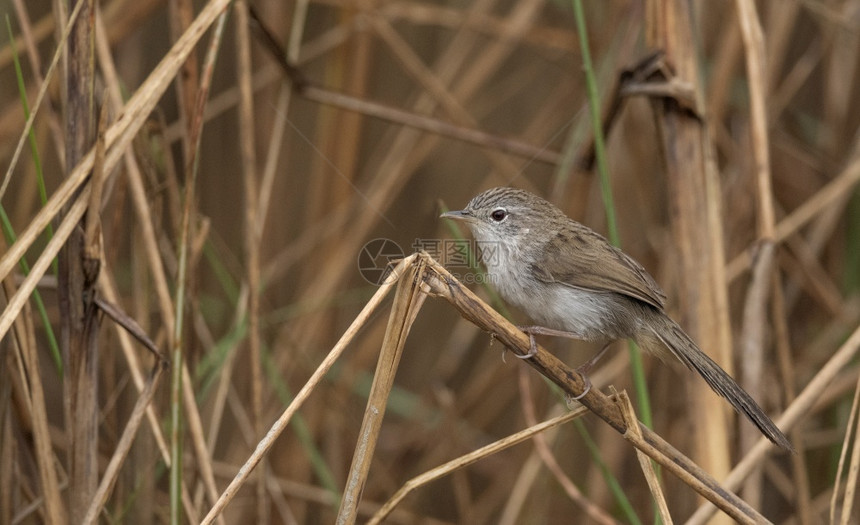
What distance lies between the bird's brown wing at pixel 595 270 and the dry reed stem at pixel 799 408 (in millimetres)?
541

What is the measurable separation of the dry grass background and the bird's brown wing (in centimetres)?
18

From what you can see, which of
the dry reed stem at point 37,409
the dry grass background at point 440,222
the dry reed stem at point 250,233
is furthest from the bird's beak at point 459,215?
the dry reed stem at point 37,409

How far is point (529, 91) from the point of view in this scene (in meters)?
5.67

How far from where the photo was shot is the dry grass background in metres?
3.18

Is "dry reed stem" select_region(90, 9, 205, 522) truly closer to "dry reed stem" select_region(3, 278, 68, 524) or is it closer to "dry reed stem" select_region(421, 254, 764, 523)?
"dry reed stem" select_region(3, 278, 68, 524)

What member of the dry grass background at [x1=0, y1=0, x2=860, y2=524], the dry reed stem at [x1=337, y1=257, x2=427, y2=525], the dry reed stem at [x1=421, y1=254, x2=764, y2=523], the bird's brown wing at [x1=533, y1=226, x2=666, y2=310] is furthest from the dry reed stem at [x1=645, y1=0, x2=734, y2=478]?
the dry reed stem at [x1=337, y1=257, x2=427, y2=525]

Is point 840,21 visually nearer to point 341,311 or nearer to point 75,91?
point 341,311

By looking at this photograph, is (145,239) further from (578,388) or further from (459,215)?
(578,388)

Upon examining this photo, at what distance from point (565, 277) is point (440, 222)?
1.49 meters

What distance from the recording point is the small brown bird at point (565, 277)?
117 inches

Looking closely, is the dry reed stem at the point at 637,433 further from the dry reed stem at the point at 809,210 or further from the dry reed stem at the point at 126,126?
the dry reed stem at the point at 809,210

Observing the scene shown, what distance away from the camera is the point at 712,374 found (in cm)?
261

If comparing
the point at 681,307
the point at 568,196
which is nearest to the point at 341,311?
the point at 568,196

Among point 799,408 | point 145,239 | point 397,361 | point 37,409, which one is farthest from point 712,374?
point 37,409
